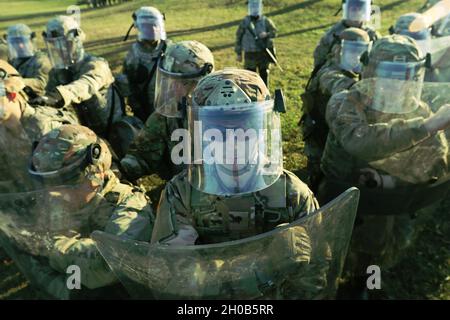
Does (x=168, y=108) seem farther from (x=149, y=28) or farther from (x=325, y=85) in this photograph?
(x=149, y=28)

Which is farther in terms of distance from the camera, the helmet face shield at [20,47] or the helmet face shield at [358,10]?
the helmet face shield at [20,47]

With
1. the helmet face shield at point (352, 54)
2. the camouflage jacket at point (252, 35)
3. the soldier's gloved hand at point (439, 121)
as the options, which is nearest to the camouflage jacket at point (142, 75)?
the helmet face shield at point (352, 54)

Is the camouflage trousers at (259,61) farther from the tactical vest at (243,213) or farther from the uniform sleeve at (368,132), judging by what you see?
the tactical vest at (243,213)

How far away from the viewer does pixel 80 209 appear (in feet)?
8.33

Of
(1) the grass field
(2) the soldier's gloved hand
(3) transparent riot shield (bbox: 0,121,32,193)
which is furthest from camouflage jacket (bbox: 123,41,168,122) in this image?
(2) the soldier's gloved hand

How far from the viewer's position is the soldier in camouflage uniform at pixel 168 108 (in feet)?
11.2

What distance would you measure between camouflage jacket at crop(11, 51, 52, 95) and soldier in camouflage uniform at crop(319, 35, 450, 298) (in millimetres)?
4226

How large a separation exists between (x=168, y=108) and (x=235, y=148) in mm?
1526

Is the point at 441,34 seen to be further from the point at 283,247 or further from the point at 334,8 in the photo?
the point at 334,8

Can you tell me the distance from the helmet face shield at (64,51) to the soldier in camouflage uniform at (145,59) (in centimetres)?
70

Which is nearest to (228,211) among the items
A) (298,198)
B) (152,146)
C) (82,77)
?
(298,198)

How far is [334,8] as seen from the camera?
17828 mm

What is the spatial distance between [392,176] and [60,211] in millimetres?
2325
